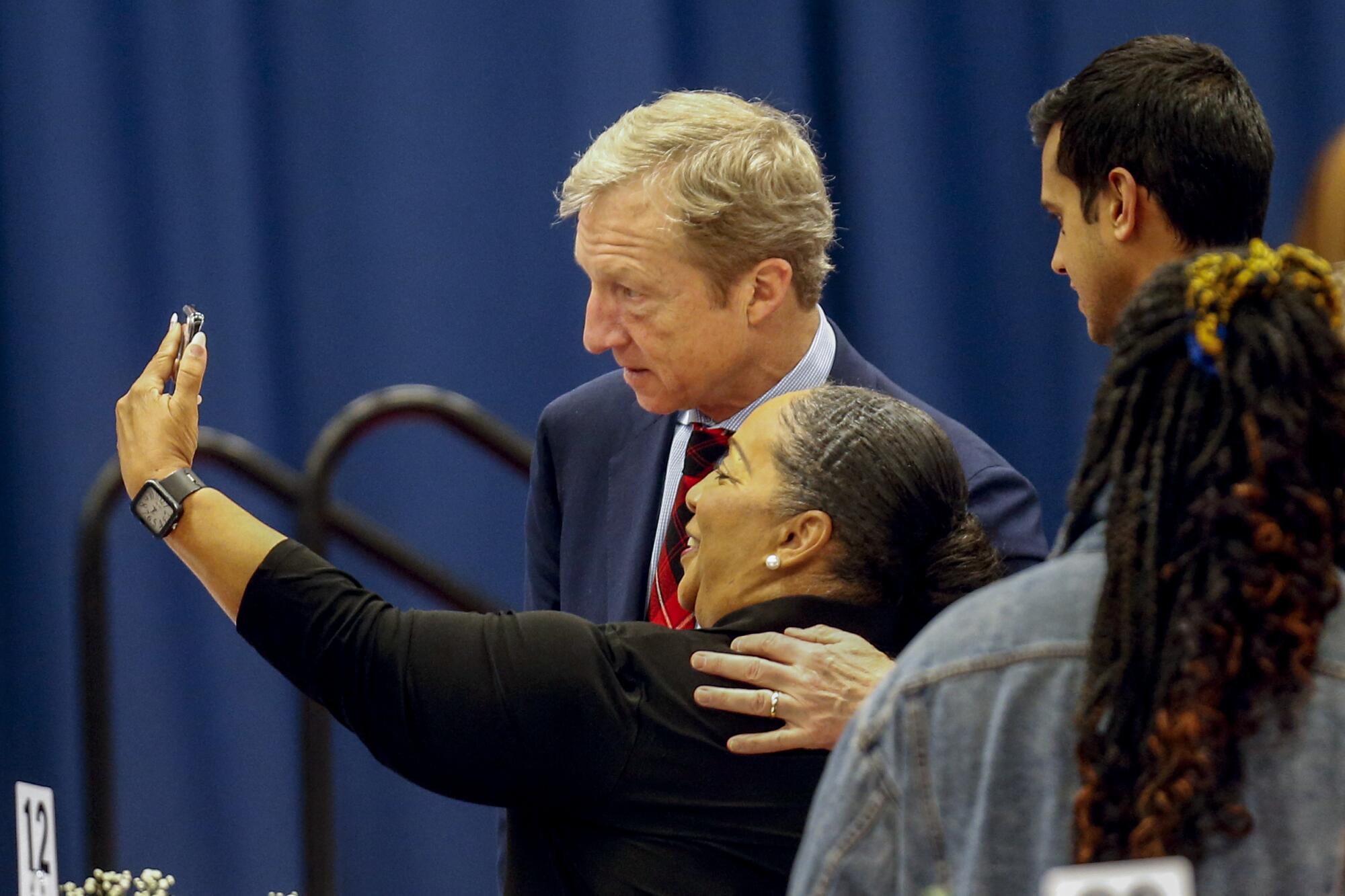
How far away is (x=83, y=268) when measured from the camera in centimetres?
338

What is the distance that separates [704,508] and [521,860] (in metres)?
0.36

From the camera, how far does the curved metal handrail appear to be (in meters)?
2.65

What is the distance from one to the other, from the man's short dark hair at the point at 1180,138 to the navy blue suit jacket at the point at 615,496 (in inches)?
13.0

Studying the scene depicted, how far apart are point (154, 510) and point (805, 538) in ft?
1.96

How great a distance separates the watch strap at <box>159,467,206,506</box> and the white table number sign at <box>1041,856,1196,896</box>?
979 mm

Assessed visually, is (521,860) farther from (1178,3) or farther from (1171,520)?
(1178,3)

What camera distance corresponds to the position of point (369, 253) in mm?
3424

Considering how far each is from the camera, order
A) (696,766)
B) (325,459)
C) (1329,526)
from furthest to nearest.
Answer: (325,459)
(696,766)
(1329,526)

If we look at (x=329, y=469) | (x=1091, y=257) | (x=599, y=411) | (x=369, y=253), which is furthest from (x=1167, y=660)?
(x=369, y=253)

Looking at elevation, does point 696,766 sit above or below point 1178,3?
below

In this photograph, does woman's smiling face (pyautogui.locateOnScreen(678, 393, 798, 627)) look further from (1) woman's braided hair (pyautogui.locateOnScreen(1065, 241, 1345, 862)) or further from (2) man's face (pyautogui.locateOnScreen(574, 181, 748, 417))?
(1) woman's braided hair (pyautogui.locateOnScreen(1065, 241, 1345, 862))

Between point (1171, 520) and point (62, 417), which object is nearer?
point (1171, 520)

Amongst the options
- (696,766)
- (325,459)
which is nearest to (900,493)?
(696,766)

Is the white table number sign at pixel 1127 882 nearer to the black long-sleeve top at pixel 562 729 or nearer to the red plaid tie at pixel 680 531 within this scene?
the black long-sleeve top at pixel 562 729
